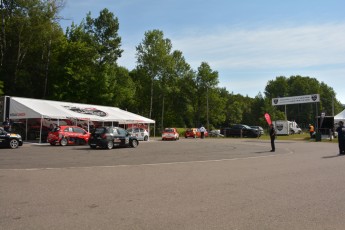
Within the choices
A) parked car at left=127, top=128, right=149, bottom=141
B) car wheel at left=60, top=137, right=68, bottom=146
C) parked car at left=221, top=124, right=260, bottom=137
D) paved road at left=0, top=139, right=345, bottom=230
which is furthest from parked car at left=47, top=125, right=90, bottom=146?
parked car at left=221, top=124, right=260, bottom=137

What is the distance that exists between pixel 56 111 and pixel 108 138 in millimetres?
8923

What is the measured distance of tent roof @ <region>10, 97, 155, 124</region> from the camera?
28547mm

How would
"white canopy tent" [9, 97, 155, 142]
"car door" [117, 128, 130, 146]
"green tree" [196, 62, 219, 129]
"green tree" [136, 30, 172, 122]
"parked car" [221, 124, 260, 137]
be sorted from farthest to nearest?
"green tree" [196, 62, 219, 129], "green tree" [136, 30, 172, 122], "parked car" [221, 124, 260, 137], "white canopy tent" [9, 97, 155, 142], "car door" [117, 128, 130, 146]

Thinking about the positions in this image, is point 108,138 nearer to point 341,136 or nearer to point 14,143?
point 14,143

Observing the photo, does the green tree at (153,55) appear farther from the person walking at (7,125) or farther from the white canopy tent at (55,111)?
the person walking at (7,125)

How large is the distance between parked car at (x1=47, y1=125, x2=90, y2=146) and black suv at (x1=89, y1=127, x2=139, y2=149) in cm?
385

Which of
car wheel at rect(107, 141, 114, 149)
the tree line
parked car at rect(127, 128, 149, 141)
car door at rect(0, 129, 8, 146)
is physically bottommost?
car wheel at rect(107, 141, 114, 149)

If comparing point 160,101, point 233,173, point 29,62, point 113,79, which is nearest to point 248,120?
point 160,101

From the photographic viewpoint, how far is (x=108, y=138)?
23.4m

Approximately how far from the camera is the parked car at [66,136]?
1038 inches

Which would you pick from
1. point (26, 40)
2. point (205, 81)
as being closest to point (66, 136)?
point (26, 40)

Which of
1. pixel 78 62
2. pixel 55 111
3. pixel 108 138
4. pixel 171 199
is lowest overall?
pixel 171 199

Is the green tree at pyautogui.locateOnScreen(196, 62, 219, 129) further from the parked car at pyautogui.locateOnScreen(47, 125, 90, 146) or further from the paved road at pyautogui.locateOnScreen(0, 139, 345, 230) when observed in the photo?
the paved road at pyautogui.locateOnScreen(0, 139, 345, 230)

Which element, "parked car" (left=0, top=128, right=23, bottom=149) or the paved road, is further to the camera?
"parked car" (left=0, top=128, right=23, bottom=149)
